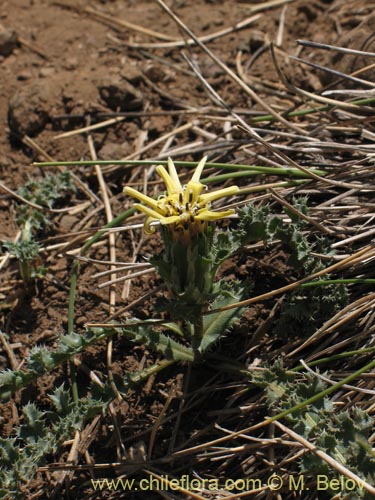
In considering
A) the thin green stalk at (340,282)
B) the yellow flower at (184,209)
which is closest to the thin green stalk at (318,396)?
the thin green stalk at (340,282)

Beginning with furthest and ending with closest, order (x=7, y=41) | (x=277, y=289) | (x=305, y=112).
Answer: (x=7, y=41), (x=305, y=112), (x=277, y=289)

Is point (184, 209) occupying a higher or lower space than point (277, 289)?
higher

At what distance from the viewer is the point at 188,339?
10.3ft

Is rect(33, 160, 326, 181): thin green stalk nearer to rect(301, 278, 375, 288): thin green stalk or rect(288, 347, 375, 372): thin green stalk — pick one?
rect(301, 278, 375, 288): thin green stalk

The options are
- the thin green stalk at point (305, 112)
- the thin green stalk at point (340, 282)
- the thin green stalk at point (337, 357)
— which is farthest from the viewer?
the thin green stalk at point (305, 112)

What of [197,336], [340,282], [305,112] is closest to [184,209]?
[197,336]

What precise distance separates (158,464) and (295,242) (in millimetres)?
1180

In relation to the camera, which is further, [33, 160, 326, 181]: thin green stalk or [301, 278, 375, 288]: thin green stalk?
[33, 160, 326, 181]: thin green stalk

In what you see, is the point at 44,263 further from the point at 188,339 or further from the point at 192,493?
the point at 192,493

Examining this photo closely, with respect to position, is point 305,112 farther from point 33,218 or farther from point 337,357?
point 33,218

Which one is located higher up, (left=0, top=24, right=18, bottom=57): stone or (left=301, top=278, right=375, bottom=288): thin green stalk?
(left=0, top=24, right=18, bottom=57): stone

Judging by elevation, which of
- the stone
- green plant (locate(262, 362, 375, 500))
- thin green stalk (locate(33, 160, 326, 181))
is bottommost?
green plant (locate(262, 362, 375, 500))

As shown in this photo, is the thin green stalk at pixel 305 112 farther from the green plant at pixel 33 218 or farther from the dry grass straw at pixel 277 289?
the green plant at pixel 33 218

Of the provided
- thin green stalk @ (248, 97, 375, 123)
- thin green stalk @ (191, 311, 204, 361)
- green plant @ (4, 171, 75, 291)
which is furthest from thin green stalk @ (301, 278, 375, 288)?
green plant @ (4, 171, 75, 291)
